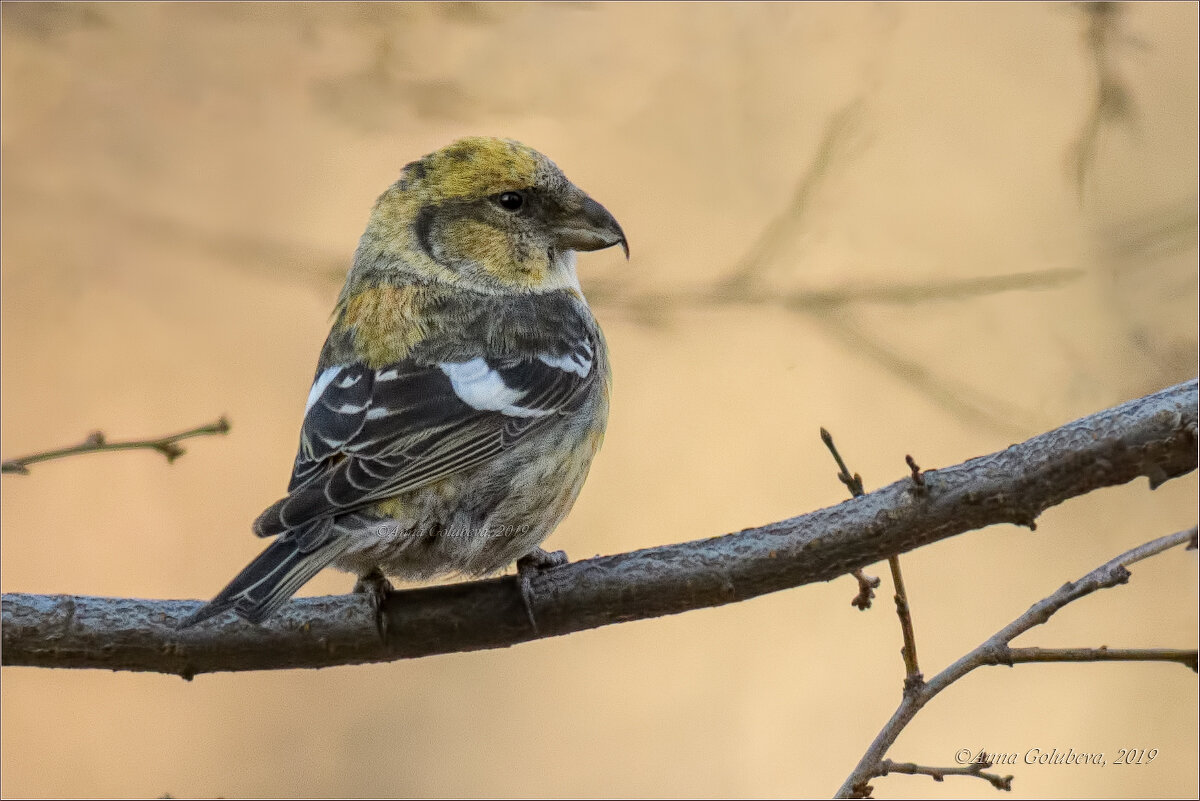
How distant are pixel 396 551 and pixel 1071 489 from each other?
6.24 feet

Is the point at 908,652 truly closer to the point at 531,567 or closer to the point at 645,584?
the point at 645,584

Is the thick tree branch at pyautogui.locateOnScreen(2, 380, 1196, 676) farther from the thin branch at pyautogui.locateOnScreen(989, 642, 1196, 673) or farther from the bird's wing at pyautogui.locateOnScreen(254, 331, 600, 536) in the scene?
the thin branch at pyautogui.locateOnScreen(989, 642, 1196, 673)

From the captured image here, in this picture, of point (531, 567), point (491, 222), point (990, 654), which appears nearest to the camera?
point (990, 654)

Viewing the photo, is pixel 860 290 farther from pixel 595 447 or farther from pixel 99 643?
pixel 99 643

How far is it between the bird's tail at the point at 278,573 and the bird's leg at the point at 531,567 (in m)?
0.52

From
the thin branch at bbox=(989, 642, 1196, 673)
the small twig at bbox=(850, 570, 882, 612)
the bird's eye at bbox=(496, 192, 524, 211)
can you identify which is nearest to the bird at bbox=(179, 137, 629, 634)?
the bird's eye at bbox=(496, 192, 524, 211)

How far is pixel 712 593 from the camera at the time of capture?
3.19 metres

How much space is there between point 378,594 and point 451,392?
75 cm

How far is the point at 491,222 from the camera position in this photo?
459 centimetres

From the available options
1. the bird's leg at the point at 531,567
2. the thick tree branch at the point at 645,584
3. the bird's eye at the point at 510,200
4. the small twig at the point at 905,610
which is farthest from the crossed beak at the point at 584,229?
the small twig at the point at 905,610

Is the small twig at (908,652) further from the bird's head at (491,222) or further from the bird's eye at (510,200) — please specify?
the bird's eye at (510,200)

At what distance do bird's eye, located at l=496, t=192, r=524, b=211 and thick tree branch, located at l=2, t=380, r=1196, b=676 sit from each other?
1.72 meters

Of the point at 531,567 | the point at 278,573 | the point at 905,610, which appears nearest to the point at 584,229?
the point at 531,567

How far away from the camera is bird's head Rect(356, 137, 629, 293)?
4555 millimetres
